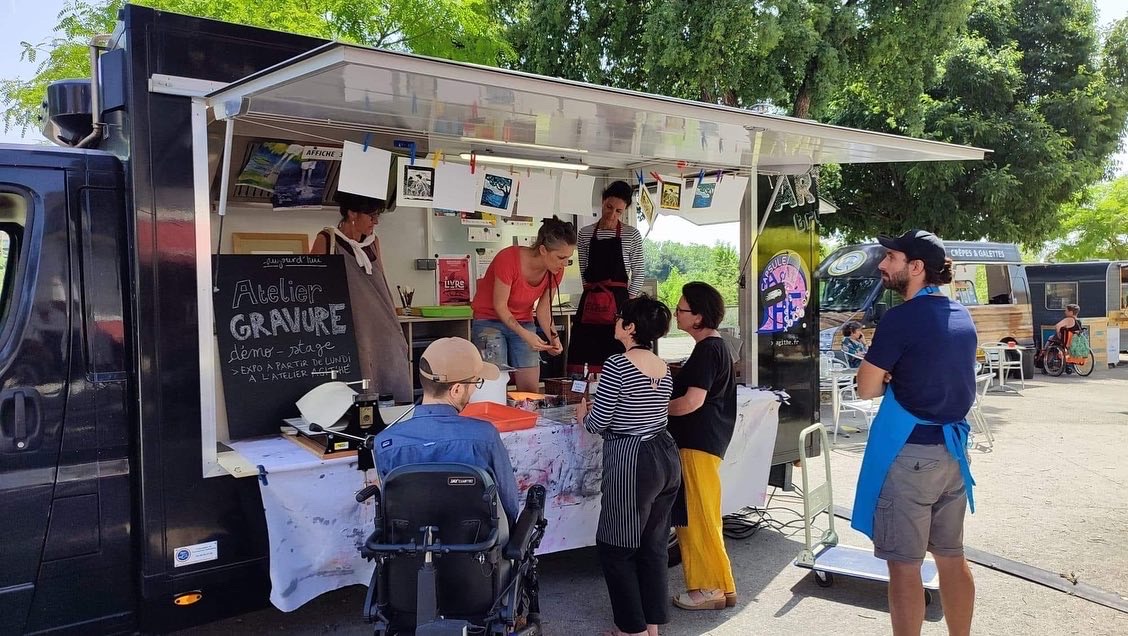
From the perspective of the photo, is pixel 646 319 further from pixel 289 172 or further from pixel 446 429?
pixel 289 172

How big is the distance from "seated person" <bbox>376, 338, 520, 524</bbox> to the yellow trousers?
5.04 feet

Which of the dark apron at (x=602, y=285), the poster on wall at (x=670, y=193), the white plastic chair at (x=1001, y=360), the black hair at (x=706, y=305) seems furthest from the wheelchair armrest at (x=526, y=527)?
the white plastic chair at (x=1001, y=360)

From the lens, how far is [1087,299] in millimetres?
17203

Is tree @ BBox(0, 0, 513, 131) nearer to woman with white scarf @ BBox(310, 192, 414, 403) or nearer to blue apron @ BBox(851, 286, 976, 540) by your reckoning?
woman with white scarf @ BBox(310, 192, 414, 403)

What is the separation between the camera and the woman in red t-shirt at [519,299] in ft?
16.2

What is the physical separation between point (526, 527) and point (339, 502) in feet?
3.41

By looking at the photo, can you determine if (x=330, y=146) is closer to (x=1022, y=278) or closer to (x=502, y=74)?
(x=502, y=74)

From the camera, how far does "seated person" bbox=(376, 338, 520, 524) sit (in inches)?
107

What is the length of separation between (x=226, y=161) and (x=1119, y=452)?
8989 mm

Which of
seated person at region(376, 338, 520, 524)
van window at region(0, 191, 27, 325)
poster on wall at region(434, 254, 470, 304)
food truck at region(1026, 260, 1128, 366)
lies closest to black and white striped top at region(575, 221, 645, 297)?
poster on wall at region(434, 254, 470, 304)

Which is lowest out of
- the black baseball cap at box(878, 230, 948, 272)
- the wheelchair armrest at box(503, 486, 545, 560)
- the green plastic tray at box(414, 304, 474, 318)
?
the wheelchair armrest at box(503, 486, 545, 560)

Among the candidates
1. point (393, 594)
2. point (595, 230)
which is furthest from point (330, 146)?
point (393, 594)

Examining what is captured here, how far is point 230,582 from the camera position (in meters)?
3.34

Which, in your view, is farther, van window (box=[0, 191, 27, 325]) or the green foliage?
the green foliage
